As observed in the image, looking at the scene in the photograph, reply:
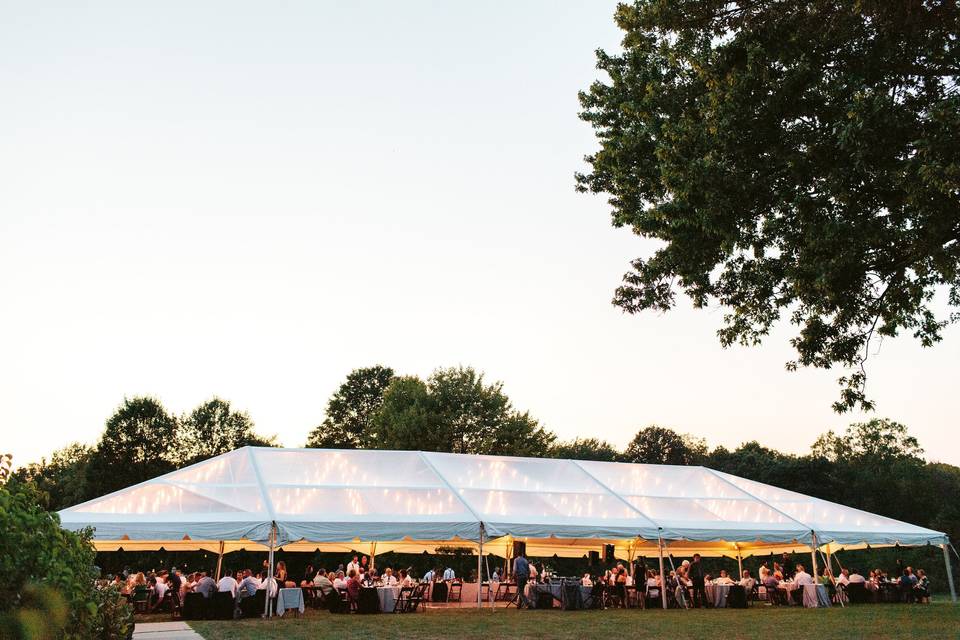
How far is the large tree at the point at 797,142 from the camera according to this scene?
862 centimetres

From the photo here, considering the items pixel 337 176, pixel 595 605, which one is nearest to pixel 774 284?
pixel 595 605

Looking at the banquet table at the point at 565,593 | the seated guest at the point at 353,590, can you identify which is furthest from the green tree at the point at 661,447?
the seated guest at the point at 353,590

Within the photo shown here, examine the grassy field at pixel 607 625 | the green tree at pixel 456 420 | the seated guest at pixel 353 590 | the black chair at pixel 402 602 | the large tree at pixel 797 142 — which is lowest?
the grassy field at pixel 607 625

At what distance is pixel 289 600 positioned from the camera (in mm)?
15406

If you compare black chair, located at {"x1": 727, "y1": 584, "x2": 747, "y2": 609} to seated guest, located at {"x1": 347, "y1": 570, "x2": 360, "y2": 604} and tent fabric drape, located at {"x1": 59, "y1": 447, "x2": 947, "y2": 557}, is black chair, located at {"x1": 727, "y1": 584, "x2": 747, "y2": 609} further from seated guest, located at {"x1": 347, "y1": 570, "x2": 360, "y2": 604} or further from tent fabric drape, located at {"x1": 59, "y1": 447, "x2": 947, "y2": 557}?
seated guest, located at {"x1": 347, "y1": 570, "x2": 360, "y2": 604}

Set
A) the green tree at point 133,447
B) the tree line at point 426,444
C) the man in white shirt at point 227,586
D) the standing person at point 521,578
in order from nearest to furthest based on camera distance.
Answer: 1. the man in white shirt at point 227,586
2. the standing person at point 521,578
3. the tree line at point 426,444
4. the green tree at point 133,447

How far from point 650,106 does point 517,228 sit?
1149 cm

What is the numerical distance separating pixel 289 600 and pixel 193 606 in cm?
181

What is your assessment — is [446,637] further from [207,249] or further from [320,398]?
[320,398]

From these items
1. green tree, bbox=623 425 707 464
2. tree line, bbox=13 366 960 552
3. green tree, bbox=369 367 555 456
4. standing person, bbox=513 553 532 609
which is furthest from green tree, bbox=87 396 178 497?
green tree, bbox=623 425 707 464

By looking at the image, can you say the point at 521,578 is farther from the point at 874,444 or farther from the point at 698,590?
the point at 874,444

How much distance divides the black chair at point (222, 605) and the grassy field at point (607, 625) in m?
0.92

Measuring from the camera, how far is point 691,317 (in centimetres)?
2602

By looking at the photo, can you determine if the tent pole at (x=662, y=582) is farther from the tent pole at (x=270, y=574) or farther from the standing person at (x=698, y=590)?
the tent pole at (x=270, y=574)
